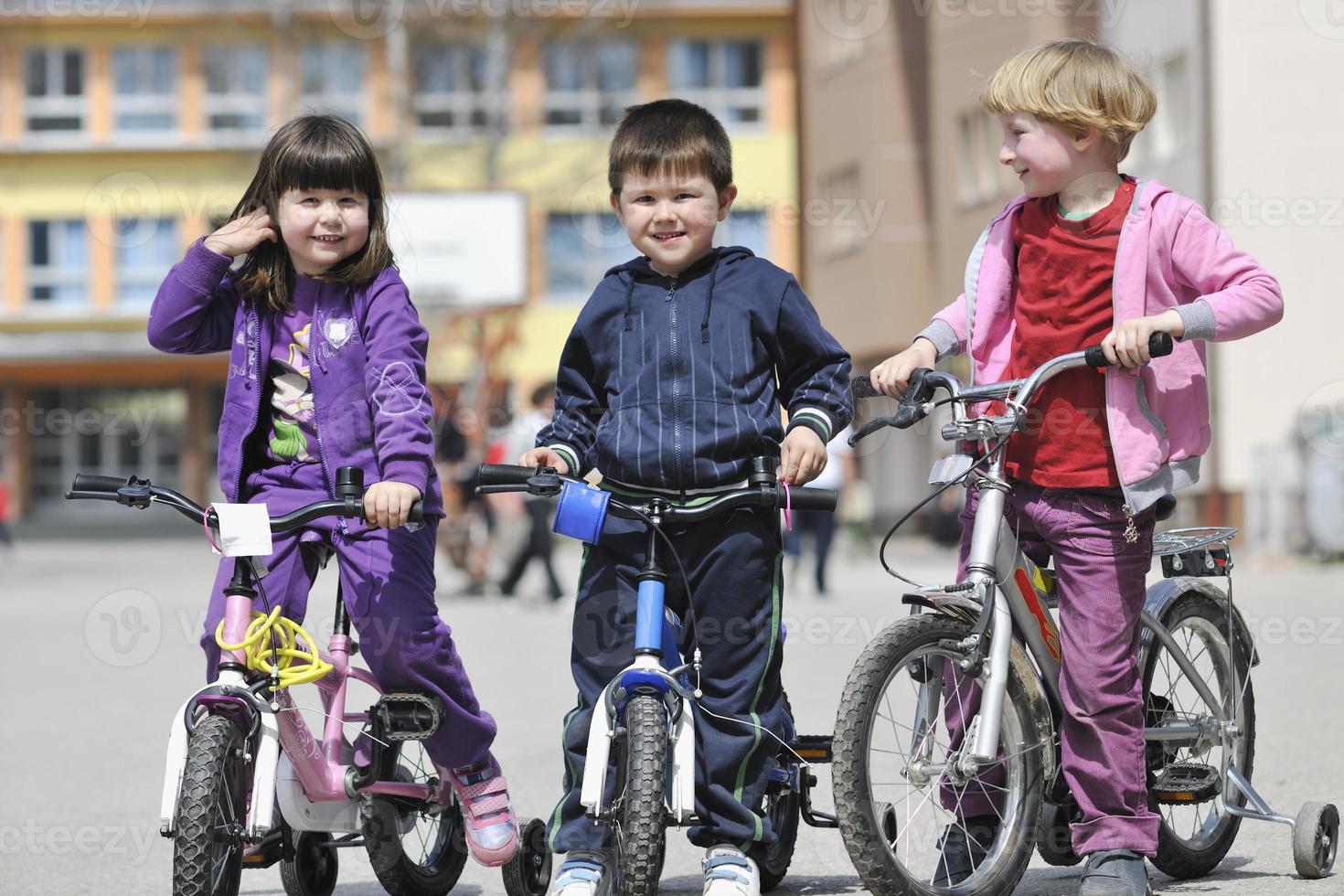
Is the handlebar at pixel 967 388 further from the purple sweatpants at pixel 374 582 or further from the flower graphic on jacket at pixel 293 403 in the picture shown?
the flower graphic on jacket at pixel 293 403

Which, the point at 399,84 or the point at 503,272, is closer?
the point at 503,272

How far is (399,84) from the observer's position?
3928cm

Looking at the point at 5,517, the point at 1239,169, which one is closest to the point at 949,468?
the point at 1239,169

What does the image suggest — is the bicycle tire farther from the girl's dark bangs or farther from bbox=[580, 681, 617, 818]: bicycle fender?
the girl's dark bangs

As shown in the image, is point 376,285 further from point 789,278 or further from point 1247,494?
point 1247,494

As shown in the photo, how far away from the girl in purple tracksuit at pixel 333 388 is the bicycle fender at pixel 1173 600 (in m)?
1.55

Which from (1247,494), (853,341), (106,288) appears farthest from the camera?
(106,288)

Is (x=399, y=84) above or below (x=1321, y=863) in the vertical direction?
above

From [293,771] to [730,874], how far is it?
0.95 metres

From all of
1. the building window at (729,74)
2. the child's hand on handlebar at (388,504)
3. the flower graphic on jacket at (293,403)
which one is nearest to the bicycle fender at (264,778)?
the child's hand on handlebar at (388,504)

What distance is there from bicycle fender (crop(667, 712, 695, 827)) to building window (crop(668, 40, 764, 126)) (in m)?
41.2

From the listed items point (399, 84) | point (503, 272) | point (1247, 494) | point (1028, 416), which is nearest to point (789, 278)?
point (1028, 416)

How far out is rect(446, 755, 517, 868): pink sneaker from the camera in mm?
4531

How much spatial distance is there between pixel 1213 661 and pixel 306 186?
2482 millimetres
